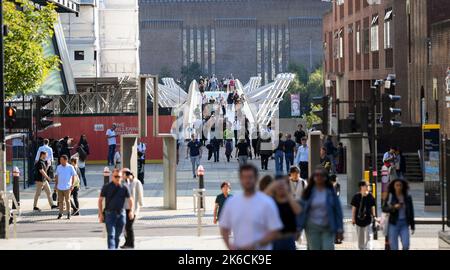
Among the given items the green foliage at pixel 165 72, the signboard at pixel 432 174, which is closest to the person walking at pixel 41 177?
the signboard at pixel 432 174

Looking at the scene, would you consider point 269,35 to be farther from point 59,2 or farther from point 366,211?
point 366,211

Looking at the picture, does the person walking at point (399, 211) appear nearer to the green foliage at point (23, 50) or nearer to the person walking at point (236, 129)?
the green foliage at point (23, 50)

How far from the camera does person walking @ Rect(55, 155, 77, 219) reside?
3055 centimetres

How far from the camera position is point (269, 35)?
175 m

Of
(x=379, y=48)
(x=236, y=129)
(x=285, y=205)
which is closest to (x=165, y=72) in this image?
(x=236, y=129)

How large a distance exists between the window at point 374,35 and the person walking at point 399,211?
1713 inches

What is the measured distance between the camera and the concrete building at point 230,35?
173 m

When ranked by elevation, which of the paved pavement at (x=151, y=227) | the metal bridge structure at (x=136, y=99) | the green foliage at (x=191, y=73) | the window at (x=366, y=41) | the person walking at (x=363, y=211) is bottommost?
the paved pavement at (x=151, y=227)

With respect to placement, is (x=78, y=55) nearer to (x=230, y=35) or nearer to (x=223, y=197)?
(x=223, y=197)

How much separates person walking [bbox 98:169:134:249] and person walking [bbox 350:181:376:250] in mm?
3533

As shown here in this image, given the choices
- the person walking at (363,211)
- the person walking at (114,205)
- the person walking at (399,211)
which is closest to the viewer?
the person walking at (399,211)

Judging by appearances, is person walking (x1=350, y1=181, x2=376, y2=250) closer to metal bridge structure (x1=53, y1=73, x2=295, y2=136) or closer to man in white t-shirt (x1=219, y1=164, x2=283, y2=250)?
man in white t-shirt (x1=219, y1=164, x2=283, y2=250)

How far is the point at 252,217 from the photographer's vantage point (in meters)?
12.8
